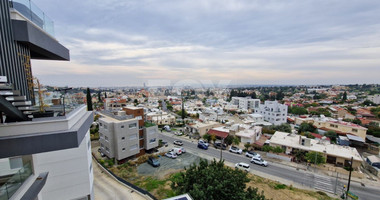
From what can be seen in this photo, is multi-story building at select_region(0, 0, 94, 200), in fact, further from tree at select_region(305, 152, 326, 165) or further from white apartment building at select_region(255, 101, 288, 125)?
white apartment building at select_region(255, 101, 288, 125)

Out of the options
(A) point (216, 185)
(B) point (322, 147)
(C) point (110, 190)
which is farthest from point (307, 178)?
(C) point (110, 190)

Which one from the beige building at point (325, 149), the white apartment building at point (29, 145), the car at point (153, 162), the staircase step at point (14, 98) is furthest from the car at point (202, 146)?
the staircase step at point (14, 98)

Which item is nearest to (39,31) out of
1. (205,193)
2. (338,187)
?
(205,193)

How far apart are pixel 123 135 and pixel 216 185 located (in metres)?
9.33

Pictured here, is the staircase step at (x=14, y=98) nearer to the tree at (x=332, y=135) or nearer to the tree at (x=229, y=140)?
the tree at (x=229, y=140)

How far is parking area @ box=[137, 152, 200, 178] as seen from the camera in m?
12.1

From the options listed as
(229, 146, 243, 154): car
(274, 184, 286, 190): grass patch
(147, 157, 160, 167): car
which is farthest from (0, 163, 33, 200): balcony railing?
(229, 146, 243, 154): car

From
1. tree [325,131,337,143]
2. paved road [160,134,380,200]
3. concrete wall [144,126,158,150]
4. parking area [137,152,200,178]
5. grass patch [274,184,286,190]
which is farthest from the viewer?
tree [325,131,337,143]

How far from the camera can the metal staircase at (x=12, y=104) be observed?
6.76ft

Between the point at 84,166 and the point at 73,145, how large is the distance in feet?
11.5

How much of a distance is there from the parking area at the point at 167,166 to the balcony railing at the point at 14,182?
30.8 ft

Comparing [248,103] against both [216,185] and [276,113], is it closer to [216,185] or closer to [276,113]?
[276,113]

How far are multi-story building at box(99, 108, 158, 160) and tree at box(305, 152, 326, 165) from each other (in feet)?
44.2

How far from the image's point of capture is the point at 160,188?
9.91 m
